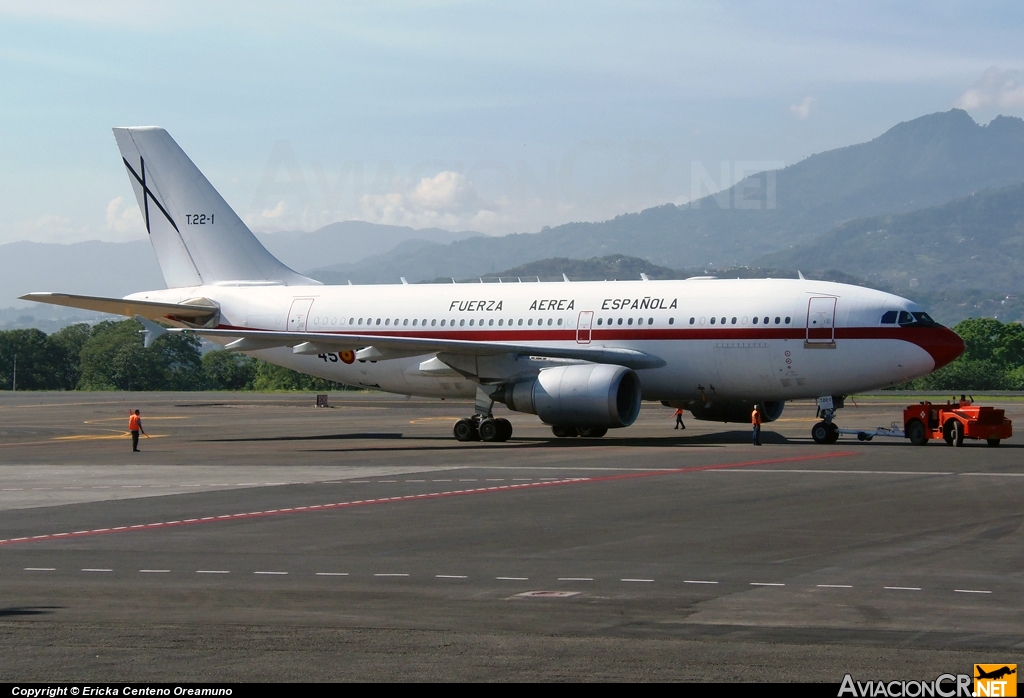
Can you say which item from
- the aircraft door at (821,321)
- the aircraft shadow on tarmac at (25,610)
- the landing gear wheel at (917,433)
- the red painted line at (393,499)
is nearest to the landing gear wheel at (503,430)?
the aircraft door at (821,321)

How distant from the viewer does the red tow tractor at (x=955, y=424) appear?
3566 centimetres

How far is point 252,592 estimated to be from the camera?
1384 cm

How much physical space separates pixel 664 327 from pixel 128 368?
10402 cm

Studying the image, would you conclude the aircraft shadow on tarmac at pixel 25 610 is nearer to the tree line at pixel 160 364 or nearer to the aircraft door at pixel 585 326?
the aircraft door at pixel 585 326

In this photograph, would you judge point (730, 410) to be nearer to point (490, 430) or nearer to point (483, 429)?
point (490, 430)

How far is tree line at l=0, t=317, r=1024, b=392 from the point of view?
433 ft

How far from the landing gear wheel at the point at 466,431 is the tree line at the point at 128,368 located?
89058 mm

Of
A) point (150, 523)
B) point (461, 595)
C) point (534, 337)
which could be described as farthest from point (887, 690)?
point (534, 337)

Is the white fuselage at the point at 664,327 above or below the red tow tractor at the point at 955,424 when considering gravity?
above

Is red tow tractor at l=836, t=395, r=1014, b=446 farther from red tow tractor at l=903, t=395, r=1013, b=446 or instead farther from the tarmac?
the tarmac

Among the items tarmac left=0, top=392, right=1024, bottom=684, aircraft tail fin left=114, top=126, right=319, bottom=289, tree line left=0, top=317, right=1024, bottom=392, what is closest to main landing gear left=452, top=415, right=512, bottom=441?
tarmac left=0, top=392, right=1024, bottom=684

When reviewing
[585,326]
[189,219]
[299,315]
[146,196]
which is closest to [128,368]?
[146,196]

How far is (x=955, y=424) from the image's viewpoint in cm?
3603

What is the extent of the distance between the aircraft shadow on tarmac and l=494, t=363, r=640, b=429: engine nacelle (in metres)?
24.5
